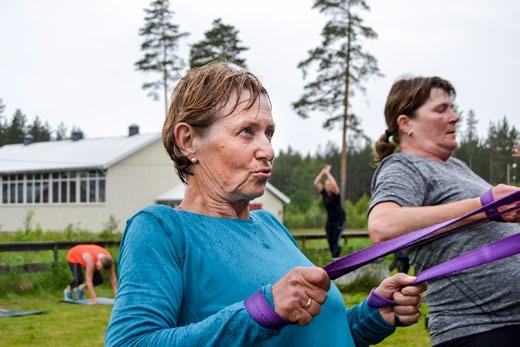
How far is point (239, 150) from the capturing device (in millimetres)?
1829

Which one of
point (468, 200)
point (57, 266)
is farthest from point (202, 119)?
point (57, 266)

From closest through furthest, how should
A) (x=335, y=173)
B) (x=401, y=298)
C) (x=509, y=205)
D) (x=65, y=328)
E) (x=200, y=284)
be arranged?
(x=200, y=284) < (x=401, y=298) < (x=509, y=205) < (x=65, y=328) < (x=335, y=173)

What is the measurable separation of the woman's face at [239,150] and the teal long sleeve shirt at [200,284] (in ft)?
0.31

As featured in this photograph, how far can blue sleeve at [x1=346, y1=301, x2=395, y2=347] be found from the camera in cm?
204

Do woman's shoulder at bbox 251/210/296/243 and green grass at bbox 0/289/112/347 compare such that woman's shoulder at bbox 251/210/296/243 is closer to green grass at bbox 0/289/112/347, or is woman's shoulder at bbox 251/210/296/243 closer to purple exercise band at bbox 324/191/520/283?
purple exercise band at bbox 324/191/520/283

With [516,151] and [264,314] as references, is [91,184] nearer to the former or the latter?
[516,151]

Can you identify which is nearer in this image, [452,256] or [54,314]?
[452,256]

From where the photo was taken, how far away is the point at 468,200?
2615mm

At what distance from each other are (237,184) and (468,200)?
3.54 ft

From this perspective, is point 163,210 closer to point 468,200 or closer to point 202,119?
point 202,119

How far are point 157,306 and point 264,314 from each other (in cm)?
25

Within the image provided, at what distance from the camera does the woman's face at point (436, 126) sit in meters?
3.02

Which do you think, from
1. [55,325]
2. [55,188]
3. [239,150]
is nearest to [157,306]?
[239,150]

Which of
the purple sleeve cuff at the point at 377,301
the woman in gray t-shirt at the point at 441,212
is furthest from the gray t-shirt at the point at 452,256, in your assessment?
the purple sleeve cuff at the point at 377,301
